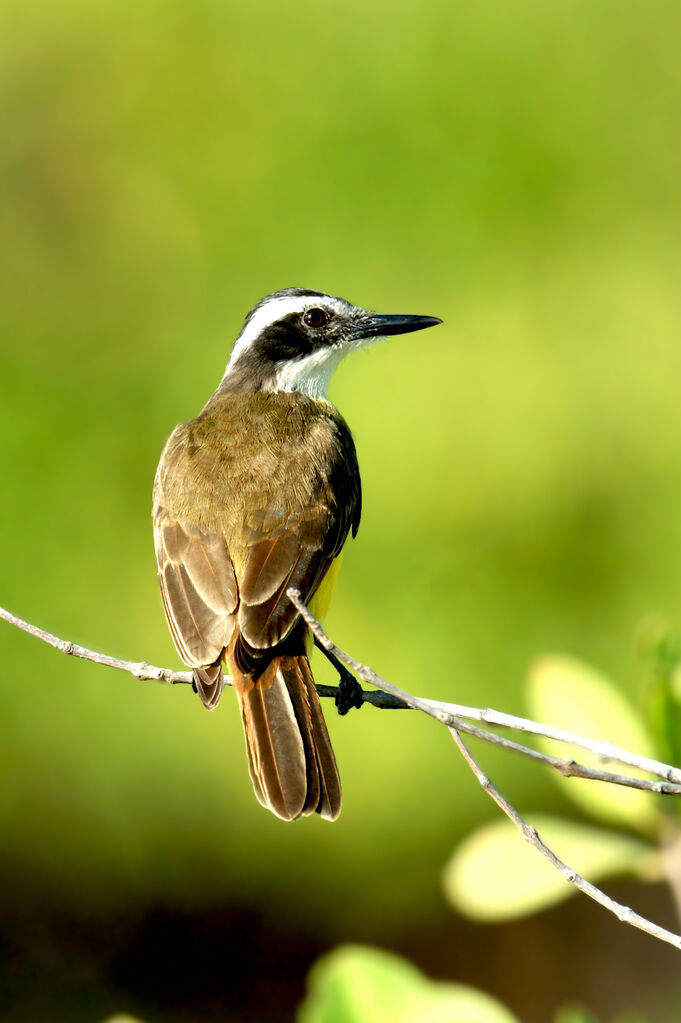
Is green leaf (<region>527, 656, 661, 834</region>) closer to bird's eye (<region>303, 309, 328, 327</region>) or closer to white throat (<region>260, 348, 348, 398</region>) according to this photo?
white throat (<region>260, 348, 348, 398</region>)

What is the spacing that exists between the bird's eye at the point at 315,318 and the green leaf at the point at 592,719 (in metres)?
2.31

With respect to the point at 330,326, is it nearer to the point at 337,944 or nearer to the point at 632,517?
the point at 632,517

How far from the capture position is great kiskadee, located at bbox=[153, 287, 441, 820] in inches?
135

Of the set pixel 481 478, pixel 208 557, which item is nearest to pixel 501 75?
pixel 481 478

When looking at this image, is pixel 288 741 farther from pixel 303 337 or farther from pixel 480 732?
pixel 303 337

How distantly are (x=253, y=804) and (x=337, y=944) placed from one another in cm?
94

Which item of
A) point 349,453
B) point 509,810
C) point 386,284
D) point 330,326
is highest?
point 386,284

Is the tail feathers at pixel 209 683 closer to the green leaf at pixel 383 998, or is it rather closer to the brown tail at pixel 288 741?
the brown tail at pixel 288 741

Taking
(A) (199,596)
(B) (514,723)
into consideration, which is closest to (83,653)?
(A) (199,596)

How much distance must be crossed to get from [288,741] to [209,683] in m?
0.26

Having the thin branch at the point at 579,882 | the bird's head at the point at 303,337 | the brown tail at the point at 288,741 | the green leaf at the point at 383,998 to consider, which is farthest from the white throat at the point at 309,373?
the green leaf at the point at 383,998

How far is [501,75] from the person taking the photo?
23.8 feet

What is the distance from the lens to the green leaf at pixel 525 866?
262 centimetres

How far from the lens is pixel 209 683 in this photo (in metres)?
3.48
